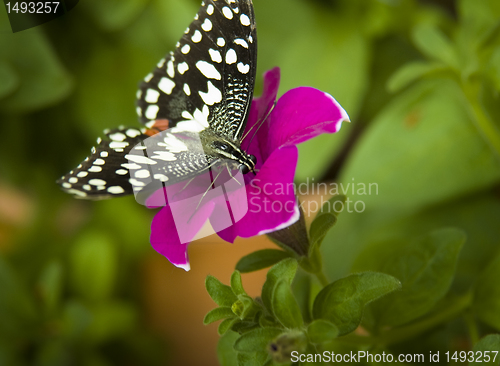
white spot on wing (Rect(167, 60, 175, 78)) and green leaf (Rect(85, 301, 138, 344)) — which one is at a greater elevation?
white spot on wing (Rect(167, 60, 175, 78))

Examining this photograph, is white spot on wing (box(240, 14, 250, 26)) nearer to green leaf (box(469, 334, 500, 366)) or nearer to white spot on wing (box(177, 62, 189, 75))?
A: white spot on wing (box(177, 62, 189, 75))

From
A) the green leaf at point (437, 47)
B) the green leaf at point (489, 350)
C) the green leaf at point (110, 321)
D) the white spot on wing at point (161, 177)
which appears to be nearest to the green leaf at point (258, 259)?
the white spot on wing at point (161, 177)

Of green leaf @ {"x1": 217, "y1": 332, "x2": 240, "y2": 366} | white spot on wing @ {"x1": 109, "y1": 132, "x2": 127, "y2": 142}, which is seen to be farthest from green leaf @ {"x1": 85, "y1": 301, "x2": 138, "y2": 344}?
white spot on wing @ {"x1": 109, "y1": 132, "x2": 127, "y2": 142}

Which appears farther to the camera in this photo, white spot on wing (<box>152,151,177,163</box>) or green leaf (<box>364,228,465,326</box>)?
green leaf (<box>364,228,465,326</box>)

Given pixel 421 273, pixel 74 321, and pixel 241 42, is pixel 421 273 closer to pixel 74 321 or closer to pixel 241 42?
pixel 241 42

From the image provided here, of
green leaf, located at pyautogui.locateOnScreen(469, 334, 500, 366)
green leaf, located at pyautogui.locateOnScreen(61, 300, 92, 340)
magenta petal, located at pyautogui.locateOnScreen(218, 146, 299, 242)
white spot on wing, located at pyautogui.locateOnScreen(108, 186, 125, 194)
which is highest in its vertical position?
white spot on wing, located at pyautogui.locateOnScreen(108, 186, 125, 194)

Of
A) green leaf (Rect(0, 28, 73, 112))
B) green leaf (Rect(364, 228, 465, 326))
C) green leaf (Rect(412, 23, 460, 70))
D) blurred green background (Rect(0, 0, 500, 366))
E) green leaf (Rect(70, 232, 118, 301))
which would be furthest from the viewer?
green leaf (Rect(70, 232, 118, 301))

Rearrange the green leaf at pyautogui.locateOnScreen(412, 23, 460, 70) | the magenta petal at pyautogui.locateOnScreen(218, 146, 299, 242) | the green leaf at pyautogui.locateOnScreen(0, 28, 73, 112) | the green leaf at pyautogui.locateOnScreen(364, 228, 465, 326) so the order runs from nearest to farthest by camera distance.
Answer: the magenta petal at pyautogui.locateOnScreen(218, 146, 299, 242), the green leaf at pyautogui.locateOnScreen(364, 228, 465, 326), the green leaf at pyautogui.locateOnScreen(412, 23, 460, 70), the green leaf at pyautogui.locateOnScreen(0, 28, 73, 112)

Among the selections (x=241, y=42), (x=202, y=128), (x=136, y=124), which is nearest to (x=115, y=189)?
(x=202, y=128)

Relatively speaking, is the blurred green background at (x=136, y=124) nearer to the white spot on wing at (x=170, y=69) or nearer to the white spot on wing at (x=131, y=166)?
the white spot on wing at (x=170, y=69)
